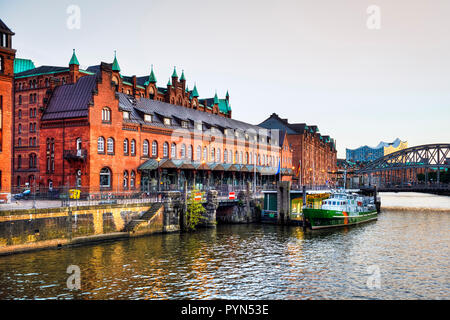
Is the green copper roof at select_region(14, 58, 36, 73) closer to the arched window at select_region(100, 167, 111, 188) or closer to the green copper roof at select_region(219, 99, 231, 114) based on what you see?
the green copper roof at select_region(219, 99, 231, 114)

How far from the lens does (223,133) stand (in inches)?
3314

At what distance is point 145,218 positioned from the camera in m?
46.2

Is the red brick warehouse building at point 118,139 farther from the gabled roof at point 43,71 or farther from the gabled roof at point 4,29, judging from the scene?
the gabled roof at point 4,29

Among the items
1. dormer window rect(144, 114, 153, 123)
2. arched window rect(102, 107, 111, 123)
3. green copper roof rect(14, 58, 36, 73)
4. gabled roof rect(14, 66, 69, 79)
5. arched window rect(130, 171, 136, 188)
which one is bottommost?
arched window rect(130, 171, 136, 188)

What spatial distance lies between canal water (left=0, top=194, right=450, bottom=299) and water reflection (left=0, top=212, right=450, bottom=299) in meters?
0.06

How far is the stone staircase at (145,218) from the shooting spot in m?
44.3

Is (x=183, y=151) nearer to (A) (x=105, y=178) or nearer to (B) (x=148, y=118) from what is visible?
(B) (x=148, y=118)

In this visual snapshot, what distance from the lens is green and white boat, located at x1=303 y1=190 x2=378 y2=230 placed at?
57.0 metres

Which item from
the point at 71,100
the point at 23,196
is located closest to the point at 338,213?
the point at 71,100

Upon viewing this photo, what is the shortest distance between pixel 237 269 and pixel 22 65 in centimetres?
9680

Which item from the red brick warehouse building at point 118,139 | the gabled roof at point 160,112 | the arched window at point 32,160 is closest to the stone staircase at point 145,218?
the red brick warehouse building at point 118,139

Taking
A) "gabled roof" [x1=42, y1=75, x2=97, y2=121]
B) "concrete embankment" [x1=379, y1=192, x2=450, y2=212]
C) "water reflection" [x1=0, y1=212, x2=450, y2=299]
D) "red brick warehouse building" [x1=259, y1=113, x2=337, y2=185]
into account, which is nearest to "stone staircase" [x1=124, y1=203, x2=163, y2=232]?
"water reflection" [x1=0, y1=212, x2=450, y2=299]

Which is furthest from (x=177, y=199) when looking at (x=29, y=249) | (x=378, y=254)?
(x=378, y=254)

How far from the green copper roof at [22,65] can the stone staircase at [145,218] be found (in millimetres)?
76602
